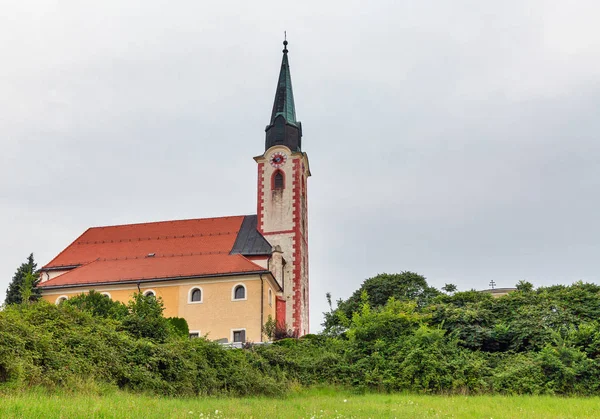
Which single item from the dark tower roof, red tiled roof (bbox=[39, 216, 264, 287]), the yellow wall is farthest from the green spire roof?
the yellow wall

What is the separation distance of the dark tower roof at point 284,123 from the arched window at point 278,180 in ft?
6.85

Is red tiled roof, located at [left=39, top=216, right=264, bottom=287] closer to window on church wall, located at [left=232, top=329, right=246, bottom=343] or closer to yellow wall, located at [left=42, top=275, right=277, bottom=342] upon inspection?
yellow wall, located at [left=42, top=275, right=277, bottom=342]

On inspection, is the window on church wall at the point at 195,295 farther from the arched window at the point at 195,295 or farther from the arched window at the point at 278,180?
the arched window at the point at 278,180

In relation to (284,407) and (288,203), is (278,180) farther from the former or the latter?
(284,407)

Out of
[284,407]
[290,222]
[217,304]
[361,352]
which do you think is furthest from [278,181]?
[284,407]

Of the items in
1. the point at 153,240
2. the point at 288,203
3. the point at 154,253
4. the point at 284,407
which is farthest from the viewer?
the point at 288,203

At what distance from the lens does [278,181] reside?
138ft

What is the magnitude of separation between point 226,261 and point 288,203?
6.66 m

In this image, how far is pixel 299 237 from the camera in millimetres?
40156

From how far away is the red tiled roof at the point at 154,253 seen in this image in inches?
1433

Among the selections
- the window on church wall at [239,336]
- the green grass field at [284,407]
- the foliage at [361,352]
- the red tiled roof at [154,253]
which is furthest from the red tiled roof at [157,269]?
the green grass field at [284,407]

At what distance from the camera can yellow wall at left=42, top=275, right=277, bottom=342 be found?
113 ft

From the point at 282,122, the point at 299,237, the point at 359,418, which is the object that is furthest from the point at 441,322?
the point at 282,122

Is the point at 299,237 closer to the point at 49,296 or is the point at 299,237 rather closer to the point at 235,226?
the point at 235,226
